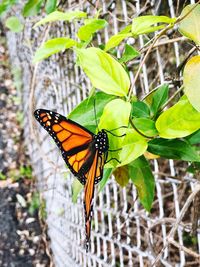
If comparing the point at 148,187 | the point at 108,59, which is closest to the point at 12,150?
the point at 148,187

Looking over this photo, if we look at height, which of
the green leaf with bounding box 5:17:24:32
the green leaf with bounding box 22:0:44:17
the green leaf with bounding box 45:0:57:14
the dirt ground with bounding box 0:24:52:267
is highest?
the green leaf with bounding box 5:17:24:32

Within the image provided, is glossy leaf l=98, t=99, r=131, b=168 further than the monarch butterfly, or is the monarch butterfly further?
the monarch butterfly

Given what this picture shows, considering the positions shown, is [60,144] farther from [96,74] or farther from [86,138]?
[96,74]

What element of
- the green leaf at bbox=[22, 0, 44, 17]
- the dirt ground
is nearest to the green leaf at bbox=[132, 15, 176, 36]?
the green leaf at bbox=[22, 0, 44, 17]

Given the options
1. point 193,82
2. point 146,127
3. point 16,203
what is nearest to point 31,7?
point 146,127

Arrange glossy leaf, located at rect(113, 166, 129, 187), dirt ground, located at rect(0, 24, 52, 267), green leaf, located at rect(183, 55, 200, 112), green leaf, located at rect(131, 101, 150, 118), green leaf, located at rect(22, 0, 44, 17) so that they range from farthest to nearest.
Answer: dirt ground, located at rect(0, 24, 52, 267) < green leaf, located at rect(22, 0, 44, 17) < glossy leaf, located at rect(113, 166, 129, 187) < green leaf, located at rect(131, 101, 150, 118) < green leaf, located at rect(183, 55, 200, 112)

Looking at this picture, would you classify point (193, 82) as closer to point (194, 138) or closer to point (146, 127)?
point (146, 127)

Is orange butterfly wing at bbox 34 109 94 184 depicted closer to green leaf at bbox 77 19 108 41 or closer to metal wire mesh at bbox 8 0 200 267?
green leaf at bbox 77 19 108 41
